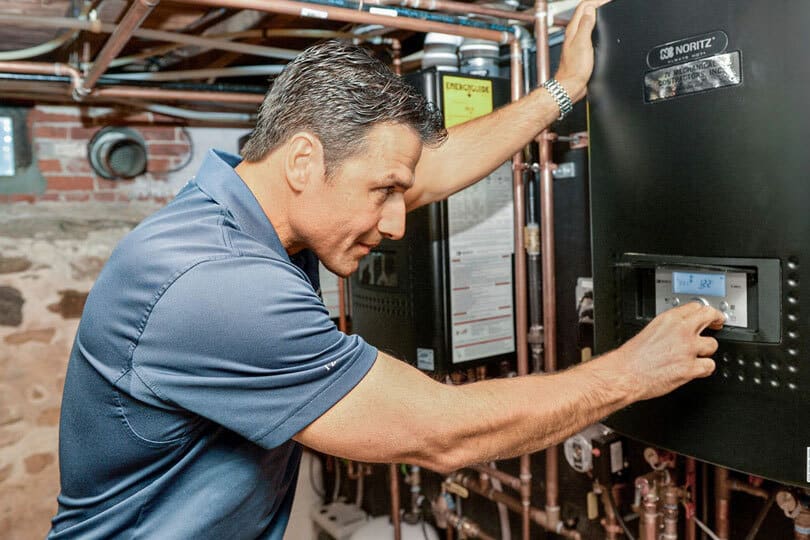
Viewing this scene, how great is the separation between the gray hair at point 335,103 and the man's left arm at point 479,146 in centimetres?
27

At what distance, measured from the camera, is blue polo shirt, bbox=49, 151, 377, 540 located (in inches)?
30.2

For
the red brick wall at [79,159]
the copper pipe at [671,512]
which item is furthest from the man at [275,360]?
the red brick wall at [79,159]

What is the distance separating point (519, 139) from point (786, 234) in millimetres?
566

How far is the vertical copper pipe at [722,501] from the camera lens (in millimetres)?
1215

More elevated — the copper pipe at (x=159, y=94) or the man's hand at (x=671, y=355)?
the copper pipe at (x=159, y=94)

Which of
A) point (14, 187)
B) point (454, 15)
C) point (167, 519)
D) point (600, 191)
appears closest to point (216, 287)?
point (167, 519)

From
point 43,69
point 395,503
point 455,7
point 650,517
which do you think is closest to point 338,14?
point 455,7

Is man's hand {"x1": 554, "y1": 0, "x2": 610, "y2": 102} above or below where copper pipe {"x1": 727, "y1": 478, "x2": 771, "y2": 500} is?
above

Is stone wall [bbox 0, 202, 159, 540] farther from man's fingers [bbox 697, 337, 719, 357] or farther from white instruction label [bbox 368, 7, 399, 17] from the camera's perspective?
man's fingers [bbox 697, 337, 719, 357]

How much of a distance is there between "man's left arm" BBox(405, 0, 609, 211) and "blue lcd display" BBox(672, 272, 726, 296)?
1.37ft

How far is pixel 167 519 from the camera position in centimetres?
90

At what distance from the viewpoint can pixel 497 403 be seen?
0.85m

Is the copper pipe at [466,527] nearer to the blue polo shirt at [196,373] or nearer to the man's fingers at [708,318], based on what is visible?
the blue polo shirt at [196,373]

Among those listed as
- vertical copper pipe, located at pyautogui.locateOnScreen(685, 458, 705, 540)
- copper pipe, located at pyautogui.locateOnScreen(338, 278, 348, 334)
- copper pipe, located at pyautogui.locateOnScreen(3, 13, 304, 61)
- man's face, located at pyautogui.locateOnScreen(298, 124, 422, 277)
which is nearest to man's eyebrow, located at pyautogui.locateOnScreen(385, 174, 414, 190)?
man's face, located at pyautogui.locateOnScreen(298, 124, 422, 277)
